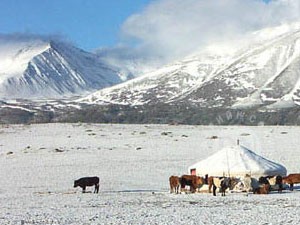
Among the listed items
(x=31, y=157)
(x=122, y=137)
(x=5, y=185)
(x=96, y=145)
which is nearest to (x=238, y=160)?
(x=5, y=185)

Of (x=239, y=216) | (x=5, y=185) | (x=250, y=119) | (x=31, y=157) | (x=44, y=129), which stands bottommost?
(x=239, y=216)

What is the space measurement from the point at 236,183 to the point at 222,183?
1324 millimetres

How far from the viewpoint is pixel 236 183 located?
103 feet

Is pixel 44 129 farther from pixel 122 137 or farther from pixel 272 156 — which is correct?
pixel 272 156

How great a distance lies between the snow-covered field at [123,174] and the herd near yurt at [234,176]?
3.72ft

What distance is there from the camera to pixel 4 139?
66.6 m

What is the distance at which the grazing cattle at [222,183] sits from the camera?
30.4m

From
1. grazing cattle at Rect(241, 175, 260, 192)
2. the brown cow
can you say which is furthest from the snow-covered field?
grazing cattle at Rect(241, 175, 260, 192)

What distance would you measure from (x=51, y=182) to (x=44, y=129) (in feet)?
127

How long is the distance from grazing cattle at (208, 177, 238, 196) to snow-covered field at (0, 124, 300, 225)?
2.73ft

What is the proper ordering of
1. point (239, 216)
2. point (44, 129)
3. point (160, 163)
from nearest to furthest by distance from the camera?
point (239, 216), point (160, 163), point (44, 129)

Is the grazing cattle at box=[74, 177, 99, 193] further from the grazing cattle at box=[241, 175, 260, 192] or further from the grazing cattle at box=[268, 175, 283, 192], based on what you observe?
the grazing cattle at box=[268, 175, 283, 192]

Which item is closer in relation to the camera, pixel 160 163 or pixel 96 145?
pixel 160 163

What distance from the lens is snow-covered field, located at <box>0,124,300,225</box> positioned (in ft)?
75.1
